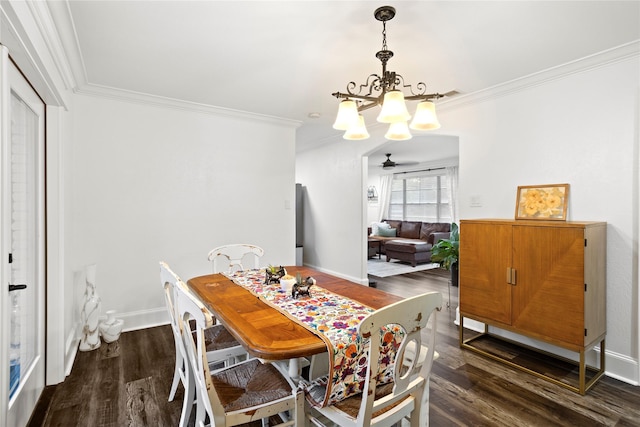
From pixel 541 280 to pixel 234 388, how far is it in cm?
223

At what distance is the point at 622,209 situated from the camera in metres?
2.43

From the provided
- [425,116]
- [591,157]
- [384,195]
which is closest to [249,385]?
[425,116]

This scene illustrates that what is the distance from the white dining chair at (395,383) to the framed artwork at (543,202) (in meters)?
1.99

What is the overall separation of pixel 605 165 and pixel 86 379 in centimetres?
410

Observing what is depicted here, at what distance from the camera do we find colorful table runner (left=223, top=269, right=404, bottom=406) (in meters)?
1.30

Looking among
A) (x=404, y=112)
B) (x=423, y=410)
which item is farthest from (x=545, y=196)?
(x=423, y=410)

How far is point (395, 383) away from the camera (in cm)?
130

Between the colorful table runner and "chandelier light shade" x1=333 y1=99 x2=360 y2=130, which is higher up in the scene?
"chandelier light shade" x1=333 y1=99 x2=360 y2=130

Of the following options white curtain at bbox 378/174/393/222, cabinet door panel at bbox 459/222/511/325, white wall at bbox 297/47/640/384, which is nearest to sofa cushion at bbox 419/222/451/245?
white curtain at bbox 378/174/393/222

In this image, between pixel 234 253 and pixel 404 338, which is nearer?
pixel 404 338

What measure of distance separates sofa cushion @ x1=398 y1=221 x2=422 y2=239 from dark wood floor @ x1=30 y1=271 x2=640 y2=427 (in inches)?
201

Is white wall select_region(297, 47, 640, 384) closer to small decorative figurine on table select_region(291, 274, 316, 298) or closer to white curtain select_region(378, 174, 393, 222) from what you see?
small decorative figurine on table select_region(291, 274, 316, 298)

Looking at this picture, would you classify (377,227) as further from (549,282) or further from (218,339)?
(218,339)

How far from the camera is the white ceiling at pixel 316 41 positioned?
1863mm
